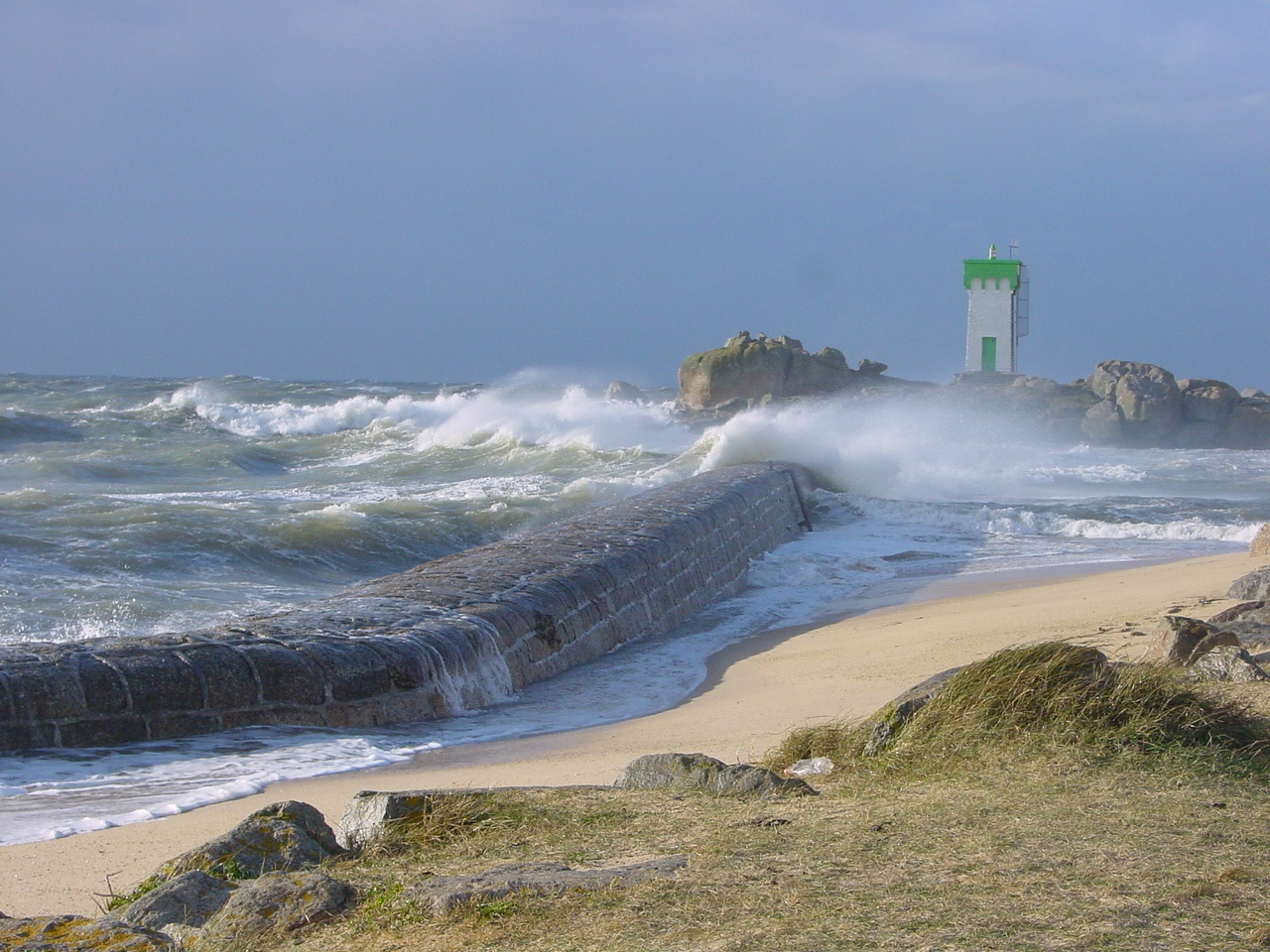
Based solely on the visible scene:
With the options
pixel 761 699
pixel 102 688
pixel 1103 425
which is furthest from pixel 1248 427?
pixel 102 688

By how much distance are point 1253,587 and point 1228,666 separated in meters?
3.62

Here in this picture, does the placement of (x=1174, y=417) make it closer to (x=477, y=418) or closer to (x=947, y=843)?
(x=477, y=418)

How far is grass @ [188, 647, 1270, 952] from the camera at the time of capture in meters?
2.45

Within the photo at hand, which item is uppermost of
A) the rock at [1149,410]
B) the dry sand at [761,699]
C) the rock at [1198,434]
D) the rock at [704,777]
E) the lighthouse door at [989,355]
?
the lighthouse door at [989,355]

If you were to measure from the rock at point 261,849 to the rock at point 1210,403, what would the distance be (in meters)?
40.2

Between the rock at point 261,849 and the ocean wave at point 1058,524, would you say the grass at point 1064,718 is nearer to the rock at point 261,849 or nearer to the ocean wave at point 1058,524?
the rock at point 261,849

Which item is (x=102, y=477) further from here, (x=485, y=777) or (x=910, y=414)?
(x=910, y=414)

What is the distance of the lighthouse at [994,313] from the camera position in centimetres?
4084

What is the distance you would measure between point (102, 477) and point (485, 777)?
17711 millimetres

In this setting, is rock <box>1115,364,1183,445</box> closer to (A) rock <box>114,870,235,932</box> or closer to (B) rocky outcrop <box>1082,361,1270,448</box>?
(B) rocky outcrop <box>1082,361,1270,448</box>

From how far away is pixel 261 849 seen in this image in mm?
3258

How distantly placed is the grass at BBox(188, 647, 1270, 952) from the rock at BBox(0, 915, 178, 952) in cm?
28

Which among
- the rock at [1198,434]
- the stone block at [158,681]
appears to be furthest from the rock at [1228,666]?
the rock at [1198,434]

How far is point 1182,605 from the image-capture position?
8.05 m
